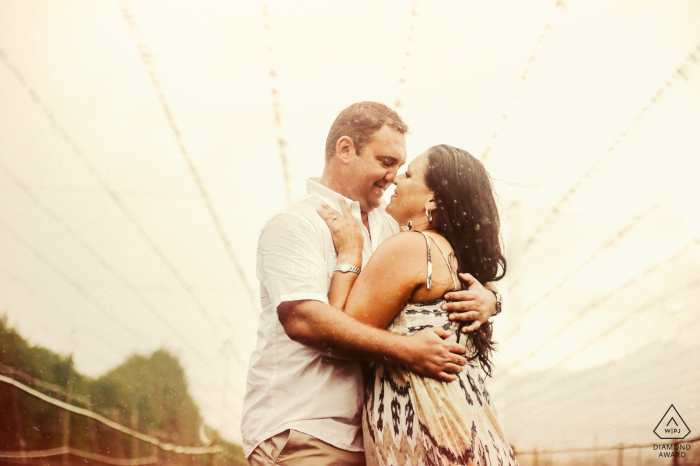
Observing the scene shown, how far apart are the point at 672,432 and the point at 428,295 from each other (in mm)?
1252

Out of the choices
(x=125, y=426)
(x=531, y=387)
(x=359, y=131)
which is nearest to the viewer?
(x=359, y=131)

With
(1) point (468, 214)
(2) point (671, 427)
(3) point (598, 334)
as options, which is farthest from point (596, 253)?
(1) point (468, 214)

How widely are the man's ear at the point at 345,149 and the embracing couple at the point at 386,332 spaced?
168mm

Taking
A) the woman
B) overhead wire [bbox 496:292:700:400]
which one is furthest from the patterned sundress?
overhead wire [bbox 496:292:700:400]

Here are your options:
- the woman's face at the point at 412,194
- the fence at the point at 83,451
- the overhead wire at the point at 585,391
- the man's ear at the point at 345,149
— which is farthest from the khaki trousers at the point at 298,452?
the overhead wire at the point at 585,391

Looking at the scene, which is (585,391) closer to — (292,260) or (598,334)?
(598,334)

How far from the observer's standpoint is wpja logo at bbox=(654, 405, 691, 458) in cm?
153

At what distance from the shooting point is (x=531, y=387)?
62.6 inches

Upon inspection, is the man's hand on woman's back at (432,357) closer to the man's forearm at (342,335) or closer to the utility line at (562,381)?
the man's forearm at (342,335)

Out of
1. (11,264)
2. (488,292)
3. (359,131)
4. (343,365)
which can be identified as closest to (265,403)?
(343,365)

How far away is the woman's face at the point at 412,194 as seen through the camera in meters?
0.97

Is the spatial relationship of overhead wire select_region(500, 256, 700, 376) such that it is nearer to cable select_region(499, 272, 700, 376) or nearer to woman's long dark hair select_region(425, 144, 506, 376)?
cable select_region(499, 272, 700, 376)

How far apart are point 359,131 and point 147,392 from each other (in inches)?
51.5

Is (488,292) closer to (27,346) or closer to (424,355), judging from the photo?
(424,355)
